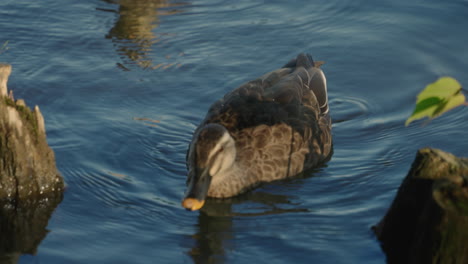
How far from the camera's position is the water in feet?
21.6

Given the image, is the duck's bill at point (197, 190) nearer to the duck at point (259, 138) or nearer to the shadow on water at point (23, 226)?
the duck at point (259, 138)

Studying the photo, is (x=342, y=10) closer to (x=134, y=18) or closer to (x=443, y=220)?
(x=134, y=18)

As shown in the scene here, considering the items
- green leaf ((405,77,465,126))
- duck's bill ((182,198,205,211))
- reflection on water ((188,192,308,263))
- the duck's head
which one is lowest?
reflection on water ((188,192,308,263))

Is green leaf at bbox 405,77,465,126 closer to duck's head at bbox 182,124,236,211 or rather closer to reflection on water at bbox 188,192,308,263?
reflection on water at bbox 188,192,308,263

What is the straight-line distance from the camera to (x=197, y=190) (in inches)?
267

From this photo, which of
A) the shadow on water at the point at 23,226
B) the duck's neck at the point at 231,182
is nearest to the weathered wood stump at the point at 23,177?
the shadow on water at the point at 23,226

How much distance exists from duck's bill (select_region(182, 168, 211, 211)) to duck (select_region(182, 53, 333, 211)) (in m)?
0.01

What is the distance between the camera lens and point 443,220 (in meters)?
4.98

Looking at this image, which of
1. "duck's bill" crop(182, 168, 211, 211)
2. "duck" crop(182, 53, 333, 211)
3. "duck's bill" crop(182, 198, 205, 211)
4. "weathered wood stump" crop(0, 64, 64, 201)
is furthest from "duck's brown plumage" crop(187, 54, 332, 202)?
"weathered wood stump" crop(0, 64, 64, 201)

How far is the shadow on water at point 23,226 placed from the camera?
6.29 meters

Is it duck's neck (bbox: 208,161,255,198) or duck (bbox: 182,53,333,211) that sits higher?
duck (bbox: 182,53,333,211)

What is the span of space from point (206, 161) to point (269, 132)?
109cm

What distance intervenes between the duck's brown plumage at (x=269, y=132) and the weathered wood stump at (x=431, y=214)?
2.00 meters

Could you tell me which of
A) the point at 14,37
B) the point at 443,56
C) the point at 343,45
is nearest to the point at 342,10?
the point at 343,45
